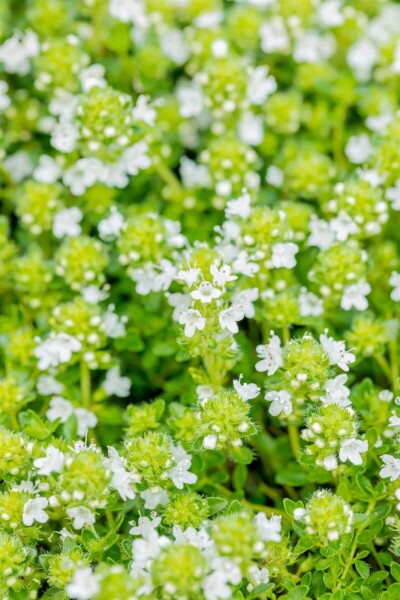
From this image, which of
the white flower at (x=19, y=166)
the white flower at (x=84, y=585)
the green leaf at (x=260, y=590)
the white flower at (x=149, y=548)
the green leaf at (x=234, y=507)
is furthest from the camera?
the white flower at (x=19, y=166)

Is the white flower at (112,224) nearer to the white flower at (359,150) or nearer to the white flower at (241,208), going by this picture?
the white flower at (241,208)

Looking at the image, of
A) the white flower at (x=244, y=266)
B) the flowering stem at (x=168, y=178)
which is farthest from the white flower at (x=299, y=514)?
the flowering stem at (x=168, y=178)

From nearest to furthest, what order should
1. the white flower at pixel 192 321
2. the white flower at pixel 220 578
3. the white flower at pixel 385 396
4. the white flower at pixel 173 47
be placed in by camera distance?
the white flower at pixel 220 578 → the white flower at pixel 192 321 → the white flower at pixel 385 396 → the white flower at pixel 173 47

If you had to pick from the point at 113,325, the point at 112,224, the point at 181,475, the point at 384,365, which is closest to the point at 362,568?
the point at 181,475

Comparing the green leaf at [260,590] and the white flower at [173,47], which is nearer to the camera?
the green leaf at [260,590]

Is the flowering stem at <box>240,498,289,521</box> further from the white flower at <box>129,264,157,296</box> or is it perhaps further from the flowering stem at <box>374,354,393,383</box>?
the white flower at <box>129,264,157,296</box>

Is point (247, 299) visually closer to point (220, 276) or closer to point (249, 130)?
point (220, 276)
